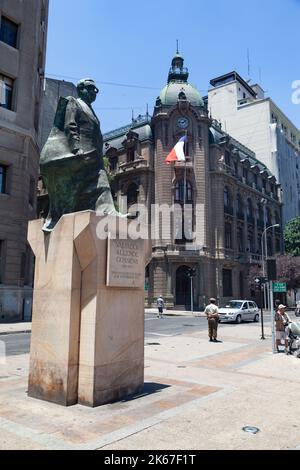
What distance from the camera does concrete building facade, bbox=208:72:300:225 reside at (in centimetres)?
6481

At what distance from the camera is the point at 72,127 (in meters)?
7.69

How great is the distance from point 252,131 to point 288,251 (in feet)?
65.5

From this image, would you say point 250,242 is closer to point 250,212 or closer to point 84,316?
point 250,212

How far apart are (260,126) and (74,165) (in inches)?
2461

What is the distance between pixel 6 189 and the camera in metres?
26.4

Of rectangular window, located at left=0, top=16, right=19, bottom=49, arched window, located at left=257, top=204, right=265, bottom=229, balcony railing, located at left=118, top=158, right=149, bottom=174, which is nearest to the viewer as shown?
rectangular window, located at left=0, top=16, right=19, bottom=49

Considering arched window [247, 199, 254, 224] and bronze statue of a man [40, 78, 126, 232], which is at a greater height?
arched window [247, 199, 254, 224]

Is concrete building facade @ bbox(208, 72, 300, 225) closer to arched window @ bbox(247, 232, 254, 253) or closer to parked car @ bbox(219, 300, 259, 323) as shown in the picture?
arched window @ bbox(247, 232, 254, 253)

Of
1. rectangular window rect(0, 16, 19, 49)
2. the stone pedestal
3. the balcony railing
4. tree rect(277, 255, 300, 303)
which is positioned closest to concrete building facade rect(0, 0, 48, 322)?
rectangular window rect(0, 16, 19, 49)

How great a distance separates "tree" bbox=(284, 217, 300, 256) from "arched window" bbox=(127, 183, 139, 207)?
27.1 meters

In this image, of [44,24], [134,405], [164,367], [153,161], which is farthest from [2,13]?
[134,405]

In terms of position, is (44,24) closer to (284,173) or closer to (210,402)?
(210,402)

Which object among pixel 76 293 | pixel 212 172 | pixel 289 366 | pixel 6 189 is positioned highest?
pixel 212 172
